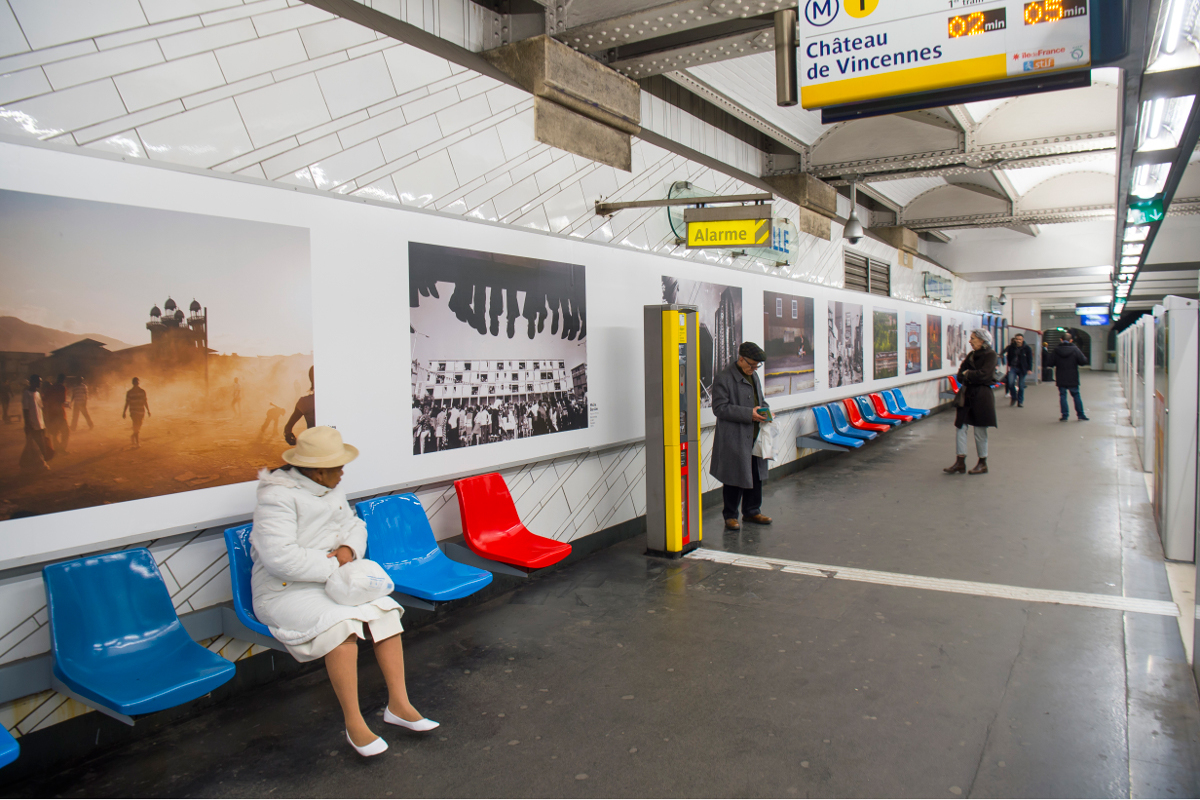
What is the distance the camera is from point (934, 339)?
54.1 ft

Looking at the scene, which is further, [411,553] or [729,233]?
[729,233]

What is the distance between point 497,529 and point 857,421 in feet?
24.4

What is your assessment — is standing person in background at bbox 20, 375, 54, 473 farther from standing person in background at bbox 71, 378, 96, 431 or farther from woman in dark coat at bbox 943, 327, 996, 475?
woman in dark coat at bbox 943, 327, 996, 475

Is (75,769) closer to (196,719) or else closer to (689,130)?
(196,719)

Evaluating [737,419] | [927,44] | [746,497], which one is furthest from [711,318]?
[927,44]

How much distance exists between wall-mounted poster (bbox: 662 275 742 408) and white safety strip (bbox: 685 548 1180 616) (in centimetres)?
160

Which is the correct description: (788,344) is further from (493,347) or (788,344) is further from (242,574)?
(242,574)

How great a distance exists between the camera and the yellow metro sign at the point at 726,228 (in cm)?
574

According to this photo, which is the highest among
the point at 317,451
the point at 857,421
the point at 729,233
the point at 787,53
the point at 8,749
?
the point at 787,53

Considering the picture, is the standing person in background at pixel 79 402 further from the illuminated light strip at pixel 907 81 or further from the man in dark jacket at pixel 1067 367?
the man in dark jacket at pixel 1067 367

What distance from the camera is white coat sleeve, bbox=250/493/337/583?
2770 millimetres

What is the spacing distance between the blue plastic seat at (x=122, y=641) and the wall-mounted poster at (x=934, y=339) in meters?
15.8

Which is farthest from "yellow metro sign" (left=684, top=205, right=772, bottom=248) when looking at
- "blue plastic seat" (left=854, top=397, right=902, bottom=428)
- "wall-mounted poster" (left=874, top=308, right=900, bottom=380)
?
"wall-mounted poster" (left=874, top=308, right=900, bottom=380)

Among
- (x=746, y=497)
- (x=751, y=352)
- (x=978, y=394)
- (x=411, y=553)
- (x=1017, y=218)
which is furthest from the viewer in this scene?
(x=1017, y=218)
